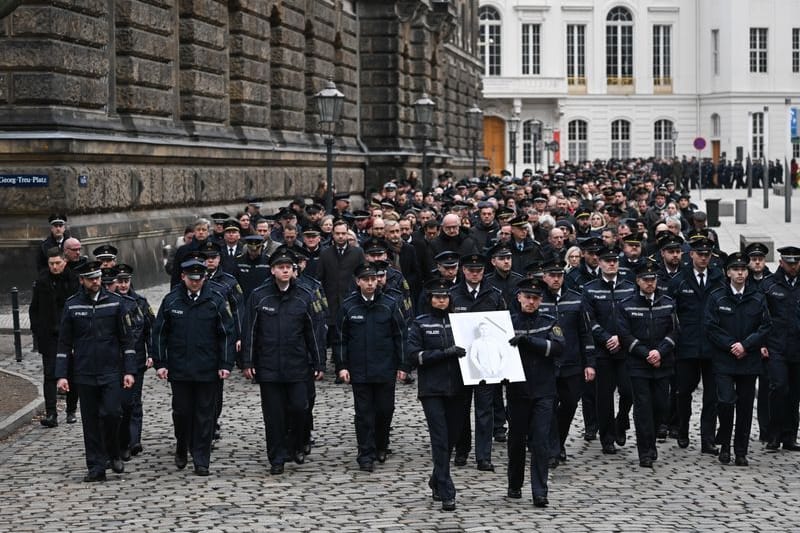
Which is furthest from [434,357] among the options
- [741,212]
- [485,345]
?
[741,212]

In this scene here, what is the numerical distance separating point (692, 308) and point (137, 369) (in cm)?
511

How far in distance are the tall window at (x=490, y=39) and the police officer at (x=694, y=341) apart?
76656 mm

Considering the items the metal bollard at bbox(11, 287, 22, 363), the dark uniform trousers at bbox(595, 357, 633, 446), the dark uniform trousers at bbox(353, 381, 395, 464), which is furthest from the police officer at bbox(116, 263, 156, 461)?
the metal bollard at bbox(11, 287, 22, 363)

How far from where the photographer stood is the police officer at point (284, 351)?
13047mm

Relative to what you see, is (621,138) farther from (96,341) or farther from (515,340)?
(515,340)

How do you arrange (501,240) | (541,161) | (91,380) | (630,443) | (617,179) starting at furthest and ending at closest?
(541,161) < (617,179) < (501,240) < (630,443) < (91,380)

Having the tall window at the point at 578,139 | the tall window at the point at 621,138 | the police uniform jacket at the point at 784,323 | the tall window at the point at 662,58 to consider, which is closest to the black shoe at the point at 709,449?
the police uniform jacket at the point at 784,323

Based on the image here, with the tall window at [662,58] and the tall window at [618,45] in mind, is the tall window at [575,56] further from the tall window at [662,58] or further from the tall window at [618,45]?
the tall window at [662,58]

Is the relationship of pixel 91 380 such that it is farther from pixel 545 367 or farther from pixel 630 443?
pixel 630 443

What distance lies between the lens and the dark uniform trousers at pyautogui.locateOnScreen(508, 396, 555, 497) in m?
11.5

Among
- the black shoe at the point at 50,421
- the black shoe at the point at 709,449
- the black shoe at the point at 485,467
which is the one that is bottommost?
the black shoe at the point at 709,449

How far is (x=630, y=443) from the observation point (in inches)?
567

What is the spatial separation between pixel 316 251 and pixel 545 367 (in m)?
7.09

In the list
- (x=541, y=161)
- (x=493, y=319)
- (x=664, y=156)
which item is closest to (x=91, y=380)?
(x=493, y=319)
